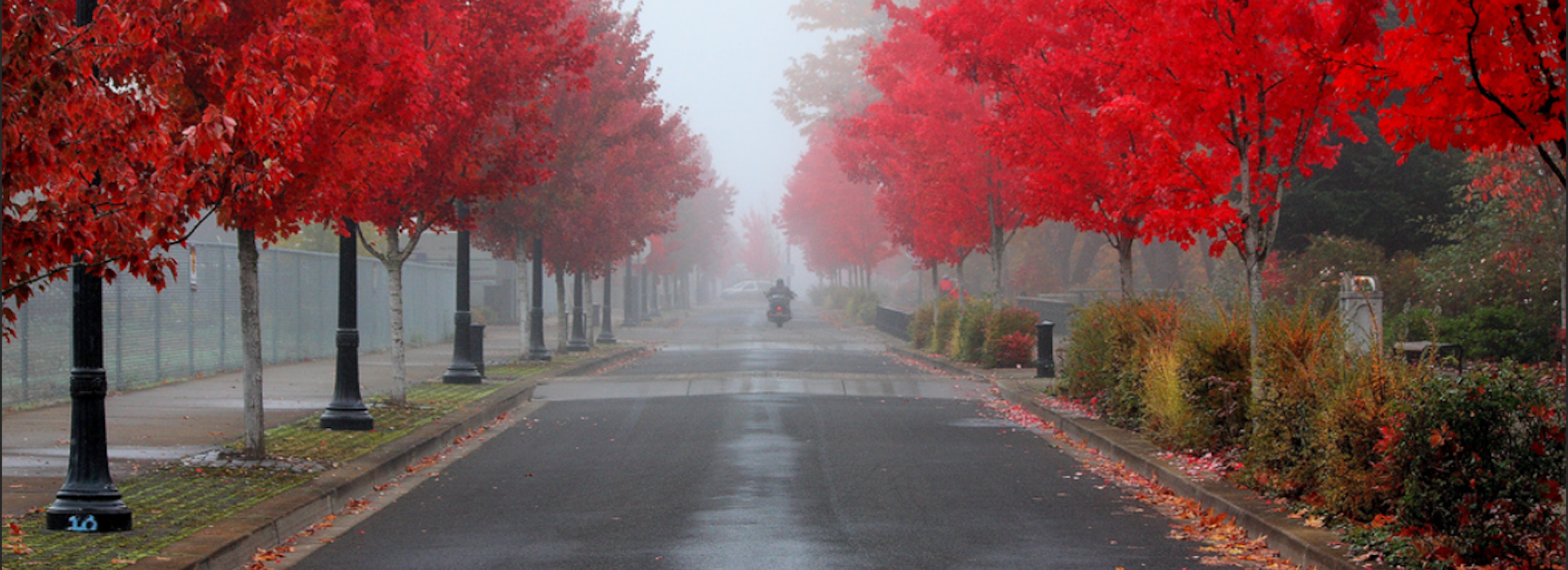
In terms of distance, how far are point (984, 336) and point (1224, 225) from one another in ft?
51.6

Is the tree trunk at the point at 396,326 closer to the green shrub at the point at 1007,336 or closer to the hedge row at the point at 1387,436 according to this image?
the hedge row at the point at 1387,436

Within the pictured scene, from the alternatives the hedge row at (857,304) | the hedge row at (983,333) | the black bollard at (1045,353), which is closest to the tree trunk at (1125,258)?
the black bollard at (1045,353)

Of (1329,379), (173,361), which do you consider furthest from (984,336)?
(1329,379)

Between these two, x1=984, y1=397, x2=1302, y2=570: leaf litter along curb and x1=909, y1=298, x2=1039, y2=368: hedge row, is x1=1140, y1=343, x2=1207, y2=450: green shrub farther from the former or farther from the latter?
x1=909, y1=298, x2=1039, y2=368: hedge row

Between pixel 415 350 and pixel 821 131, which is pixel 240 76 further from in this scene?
pixel 821 131

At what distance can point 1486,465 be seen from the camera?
7.39m

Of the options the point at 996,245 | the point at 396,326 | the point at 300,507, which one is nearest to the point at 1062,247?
the point at 996,245

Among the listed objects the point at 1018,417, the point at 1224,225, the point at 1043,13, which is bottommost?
the point at 1018,417

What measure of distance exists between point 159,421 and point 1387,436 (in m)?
12.2

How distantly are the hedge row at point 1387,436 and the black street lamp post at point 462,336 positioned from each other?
40.4 feet

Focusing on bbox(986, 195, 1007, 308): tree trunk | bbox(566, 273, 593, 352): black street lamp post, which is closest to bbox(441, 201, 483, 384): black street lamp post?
bbox(986, 195, 1007, 308): tree trunk

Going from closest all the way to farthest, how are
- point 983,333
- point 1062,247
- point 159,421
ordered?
point 159,421 < point 983,333 < point 1062,247

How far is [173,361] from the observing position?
21.4 metres

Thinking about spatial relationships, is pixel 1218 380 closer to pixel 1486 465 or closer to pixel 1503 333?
pixel 1486 465
